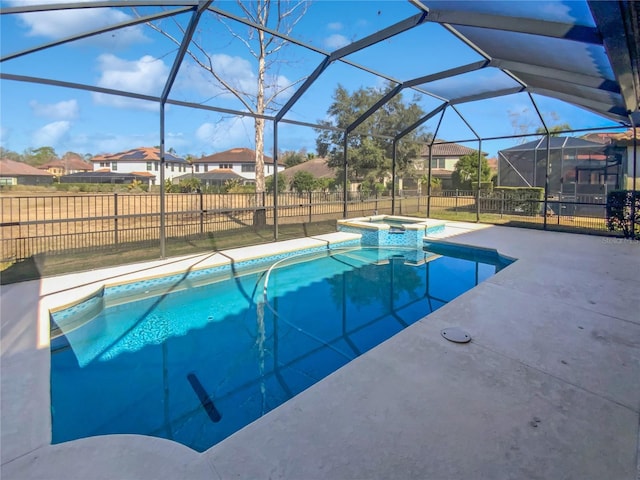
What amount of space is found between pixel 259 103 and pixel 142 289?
7.15m

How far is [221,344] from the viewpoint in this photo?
12.8 ft

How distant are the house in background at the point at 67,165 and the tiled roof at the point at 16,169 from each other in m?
0.41

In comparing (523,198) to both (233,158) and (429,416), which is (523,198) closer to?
(429,416)

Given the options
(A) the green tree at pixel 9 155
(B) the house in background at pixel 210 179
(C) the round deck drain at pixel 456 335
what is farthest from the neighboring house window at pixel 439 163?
(C) the round deck drain at pixel 456 335

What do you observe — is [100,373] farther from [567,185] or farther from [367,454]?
[567,185]

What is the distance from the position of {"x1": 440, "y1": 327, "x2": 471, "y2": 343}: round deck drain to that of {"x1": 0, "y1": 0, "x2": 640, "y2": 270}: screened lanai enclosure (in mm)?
2412

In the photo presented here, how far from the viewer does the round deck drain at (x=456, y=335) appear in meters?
3.03

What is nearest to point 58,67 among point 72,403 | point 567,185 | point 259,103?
point 72,403

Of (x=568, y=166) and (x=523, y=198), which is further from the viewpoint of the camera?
(x=523, y=198)

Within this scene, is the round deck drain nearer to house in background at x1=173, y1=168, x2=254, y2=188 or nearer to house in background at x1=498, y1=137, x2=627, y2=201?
house in background at x1=173, y1=168, x2=254, y2=188

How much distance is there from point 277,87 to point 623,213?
987 centimetres

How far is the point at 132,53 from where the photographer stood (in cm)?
908

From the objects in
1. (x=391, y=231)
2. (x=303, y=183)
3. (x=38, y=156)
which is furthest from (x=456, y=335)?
Answer: (x=303, y=183)

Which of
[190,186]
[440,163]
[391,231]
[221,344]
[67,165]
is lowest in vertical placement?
[221,344]
